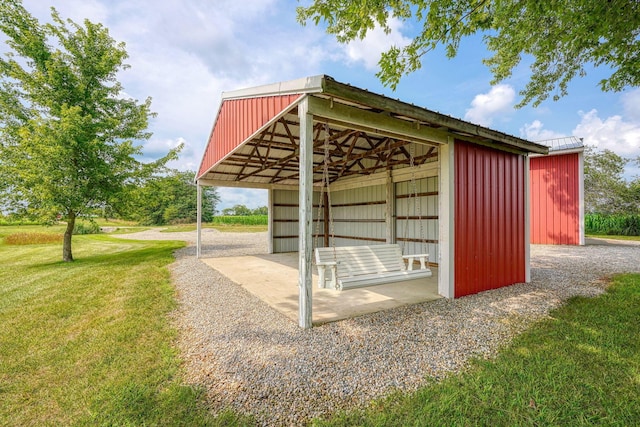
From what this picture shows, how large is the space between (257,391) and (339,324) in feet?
4.87

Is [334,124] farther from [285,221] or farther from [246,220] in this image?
[246,220]

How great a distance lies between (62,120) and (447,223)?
10.6m

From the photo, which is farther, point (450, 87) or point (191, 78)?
point (450, 87)

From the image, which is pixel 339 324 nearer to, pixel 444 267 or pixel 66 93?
pixel 444 267

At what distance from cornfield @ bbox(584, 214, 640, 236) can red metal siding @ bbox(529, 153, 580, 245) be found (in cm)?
923

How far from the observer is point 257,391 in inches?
86.0

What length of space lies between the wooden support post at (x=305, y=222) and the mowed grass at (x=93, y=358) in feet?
4.70

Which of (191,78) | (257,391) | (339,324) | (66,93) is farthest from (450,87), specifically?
(66,93)

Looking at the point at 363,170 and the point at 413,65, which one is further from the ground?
the point at 413,65

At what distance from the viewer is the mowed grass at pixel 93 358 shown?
78.7 inches

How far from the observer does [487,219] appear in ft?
16.6

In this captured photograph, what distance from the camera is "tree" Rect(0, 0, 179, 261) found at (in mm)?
7789

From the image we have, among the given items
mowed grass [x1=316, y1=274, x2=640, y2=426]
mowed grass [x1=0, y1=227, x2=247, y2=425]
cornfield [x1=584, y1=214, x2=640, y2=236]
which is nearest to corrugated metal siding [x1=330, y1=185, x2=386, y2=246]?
mowed grass [x1=316, y1=274, x2=640, y2=426]

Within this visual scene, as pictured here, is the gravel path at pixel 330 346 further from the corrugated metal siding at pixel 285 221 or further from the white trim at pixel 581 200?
the white trim at pixel 581 200
